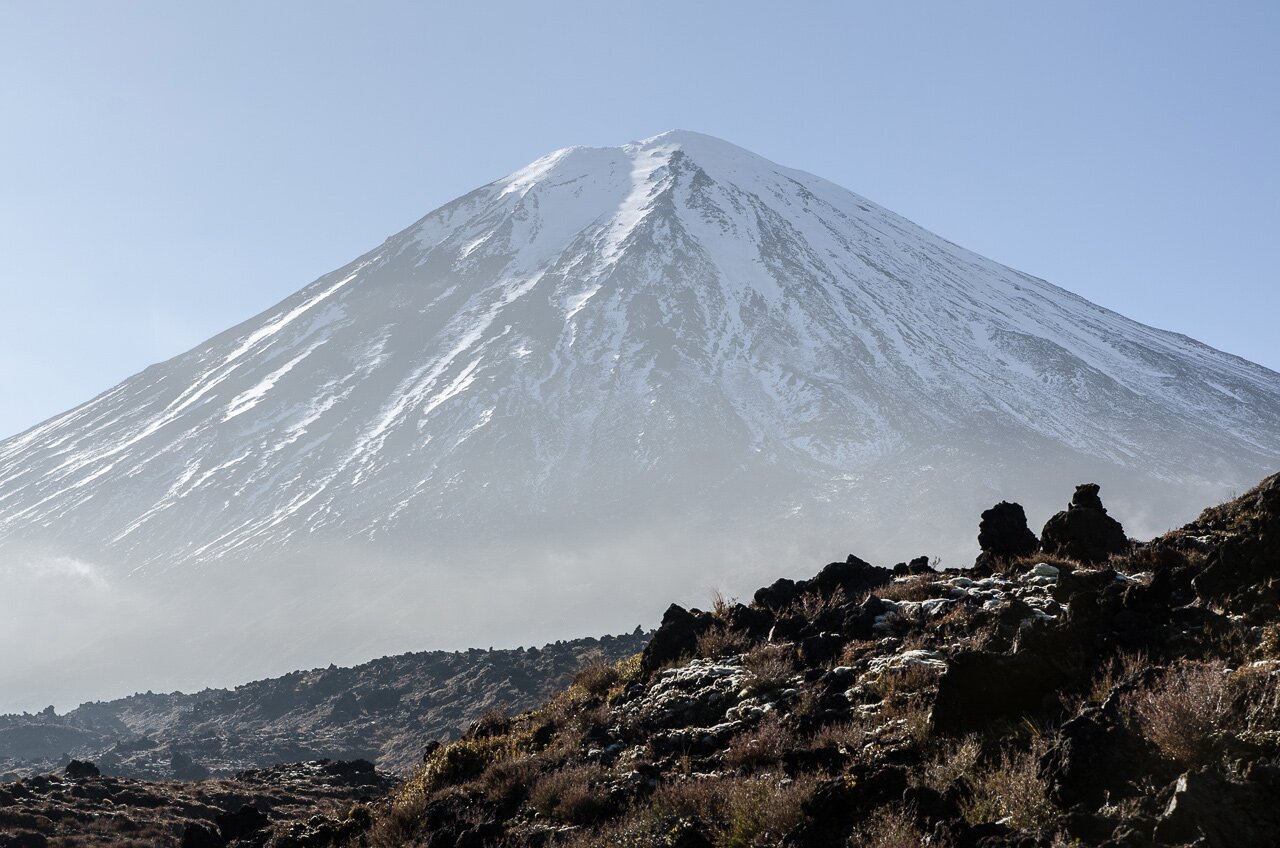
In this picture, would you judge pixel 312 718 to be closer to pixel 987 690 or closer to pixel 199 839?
pixel 199 839

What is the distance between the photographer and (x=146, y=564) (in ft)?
301

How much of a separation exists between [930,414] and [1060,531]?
3556 inches

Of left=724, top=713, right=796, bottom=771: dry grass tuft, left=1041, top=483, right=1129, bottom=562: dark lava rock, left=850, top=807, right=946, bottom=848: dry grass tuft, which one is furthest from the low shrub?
left=1041, top=483, right=1129, bottom=562: dark lava rock

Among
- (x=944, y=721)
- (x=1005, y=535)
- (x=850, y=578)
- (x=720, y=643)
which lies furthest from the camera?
(x=850, y=578)

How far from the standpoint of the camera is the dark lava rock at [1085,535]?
41.4 feet

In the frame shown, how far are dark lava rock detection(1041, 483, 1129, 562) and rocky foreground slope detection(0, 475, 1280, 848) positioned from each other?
30 millimetres

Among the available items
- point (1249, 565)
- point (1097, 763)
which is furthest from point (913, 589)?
point (1097, 763)

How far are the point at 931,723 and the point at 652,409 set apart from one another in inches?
3757

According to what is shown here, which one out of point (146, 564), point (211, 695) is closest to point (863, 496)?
point (211, 695)

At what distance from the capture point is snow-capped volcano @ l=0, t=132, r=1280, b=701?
88.6m

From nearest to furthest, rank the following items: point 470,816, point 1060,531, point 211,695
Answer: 1. point 470,816
2. point 1060,531
3. point 211,695

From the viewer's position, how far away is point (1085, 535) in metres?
12.8

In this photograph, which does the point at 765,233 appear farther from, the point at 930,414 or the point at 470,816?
the point at 470,816

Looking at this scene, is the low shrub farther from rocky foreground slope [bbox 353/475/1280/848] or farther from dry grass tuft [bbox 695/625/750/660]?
dry grass tuft [bbox 695/625/750/660]
